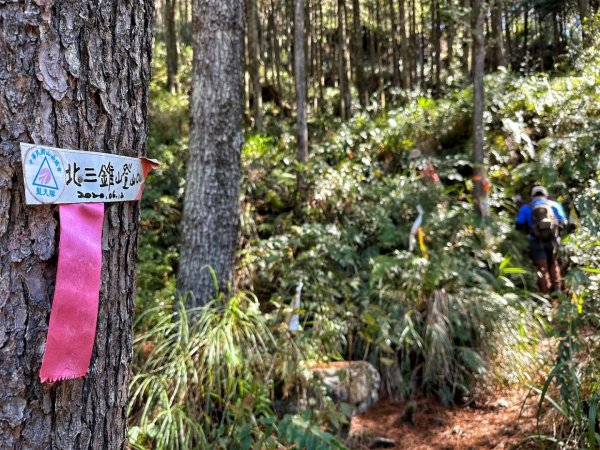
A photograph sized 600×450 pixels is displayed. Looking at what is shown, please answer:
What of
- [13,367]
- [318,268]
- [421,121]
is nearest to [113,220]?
[13,367]

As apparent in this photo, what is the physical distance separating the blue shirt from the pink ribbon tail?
22.0 ft

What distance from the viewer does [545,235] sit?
22.0 feet

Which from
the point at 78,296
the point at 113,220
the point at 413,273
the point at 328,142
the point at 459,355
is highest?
the point at 328,142

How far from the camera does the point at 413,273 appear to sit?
225 inches

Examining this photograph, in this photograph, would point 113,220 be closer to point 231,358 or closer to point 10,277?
point 10,277

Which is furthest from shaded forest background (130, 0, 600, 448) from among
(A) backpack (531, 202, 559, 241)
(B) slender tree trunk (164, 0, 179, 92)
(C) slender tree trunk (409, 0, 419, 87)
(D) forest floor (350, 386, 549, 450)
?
(C) slender tree trunk (409, 0, 419, 87)

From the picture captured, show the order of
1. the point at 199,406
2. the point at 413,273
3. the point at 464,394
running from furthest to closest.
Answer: the point at 413,273 < the point at 464,394 < the point at 199,406

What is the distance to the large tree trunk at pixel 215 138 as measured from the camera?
458 centimetres

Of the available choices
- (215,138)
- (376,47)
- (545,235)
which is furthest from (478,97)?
(376,47)

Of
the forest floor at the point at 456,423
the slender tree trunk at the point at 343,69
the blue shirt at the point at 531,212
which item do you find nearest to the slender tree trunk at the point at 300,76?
the blue shirt at the point at 531,212

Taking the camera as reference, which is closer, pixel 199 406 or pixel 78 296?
pixel 78 296

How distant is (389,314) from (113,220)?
4.39 meters

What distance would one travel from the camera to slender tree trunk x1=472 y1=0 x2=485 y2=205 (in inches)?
279

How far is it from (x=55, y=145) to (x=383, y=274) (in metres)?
4.93
